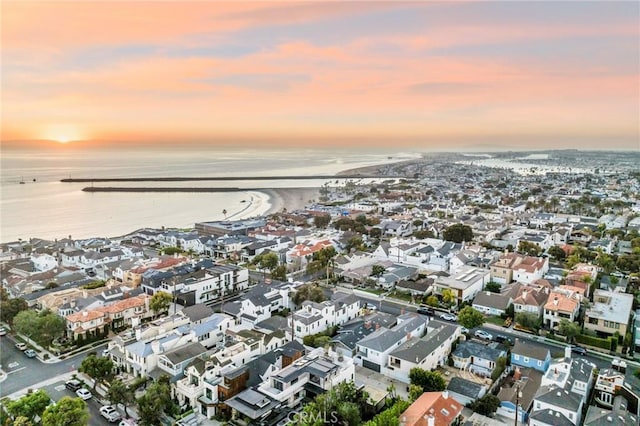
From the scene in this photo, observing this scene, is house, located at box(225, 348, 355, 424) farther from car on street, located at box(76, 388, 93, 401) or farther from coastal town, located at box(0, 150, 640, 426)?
car on street, located at box(76, 388, 93, 401)

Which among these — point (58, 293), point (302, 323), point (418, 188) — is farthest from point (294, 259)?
point (418, 188)

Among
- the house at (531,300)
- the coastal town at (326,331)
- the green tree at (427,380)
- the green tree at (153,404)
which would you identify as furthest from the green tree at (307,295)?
the house at (531,300)

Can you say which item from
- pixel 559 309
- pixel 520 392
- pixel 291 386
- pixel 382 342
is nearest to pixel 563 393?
pixel 520 392

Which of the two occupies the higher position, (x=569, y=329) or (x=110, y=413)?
(x=569, y=329)

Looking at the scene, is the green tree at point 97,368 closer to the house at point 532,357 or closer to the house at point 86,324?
the house at point 86,324

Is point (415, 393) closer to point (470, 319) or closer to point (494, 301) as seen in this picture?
point (470, 319)

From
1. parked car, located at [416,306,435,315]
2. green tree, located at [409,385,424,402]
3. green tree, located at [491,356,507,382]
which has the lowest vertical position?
parked car, located at [416,306,435,315]

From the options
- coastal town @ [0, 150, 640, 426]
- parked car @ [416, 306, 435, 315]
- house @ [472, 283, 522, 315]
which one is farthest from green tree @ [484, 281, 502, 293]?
parked car @ [416, 306, 435, 315]
